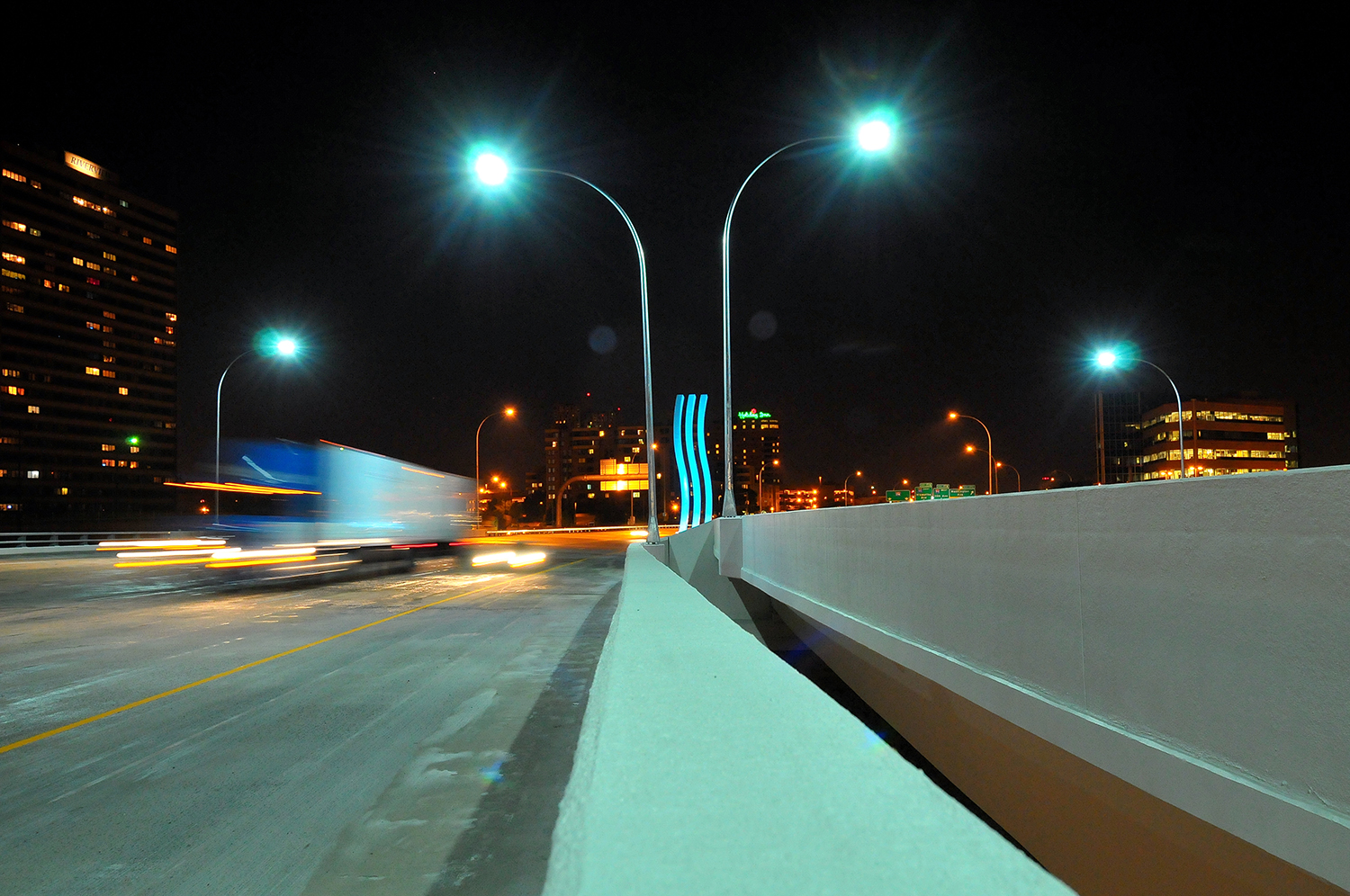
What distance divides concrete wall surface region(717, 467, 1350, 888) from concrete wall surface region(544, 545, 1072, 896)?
1.79m

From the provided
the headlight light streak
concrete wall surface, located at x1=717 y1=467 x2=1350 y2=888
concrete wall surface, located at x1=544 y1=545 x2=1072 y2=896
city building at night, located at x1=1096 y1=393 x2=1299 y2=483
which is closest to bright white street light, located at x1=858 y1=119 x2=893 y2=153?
concrete wall surface, located at x1=717 y1=467 x2=1350 y2=888

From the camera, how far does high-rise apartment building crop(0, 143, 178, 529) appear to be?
14788cm

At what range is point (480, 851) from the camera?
14.5 ft

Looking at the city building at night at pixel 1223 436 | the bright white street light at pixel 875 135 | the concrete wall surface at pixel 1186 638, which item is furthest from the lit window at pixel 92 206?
the concrete wall surface at pixel 1186 638

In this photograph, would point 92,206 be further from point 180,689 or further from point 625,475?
point 180,689

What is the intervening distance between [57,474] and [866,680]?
608ft

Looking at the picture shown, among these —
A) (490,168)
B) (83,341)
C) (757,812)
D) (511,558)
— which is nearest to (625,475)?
(511,558)

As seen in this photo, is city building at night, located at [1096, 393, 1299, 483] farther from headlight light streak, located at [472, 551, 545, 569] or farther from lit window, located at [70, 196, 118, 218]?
lit window, located at [70, 196, 118, 218]

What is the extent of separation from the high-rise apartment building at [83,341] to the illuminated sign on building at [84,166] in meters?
0.26

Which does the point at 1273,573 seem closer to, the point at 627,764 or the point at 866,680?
the point at 627,764

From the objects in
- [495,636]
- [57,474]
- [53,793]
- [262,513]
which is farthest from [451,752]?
[57,474]

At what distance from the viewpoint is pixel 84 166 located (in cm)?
16438

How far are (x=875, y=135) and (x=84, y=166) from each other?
198 meters

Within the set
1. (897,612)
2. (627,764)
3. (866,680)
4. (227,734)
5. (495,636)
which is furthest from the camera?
(495,636)
